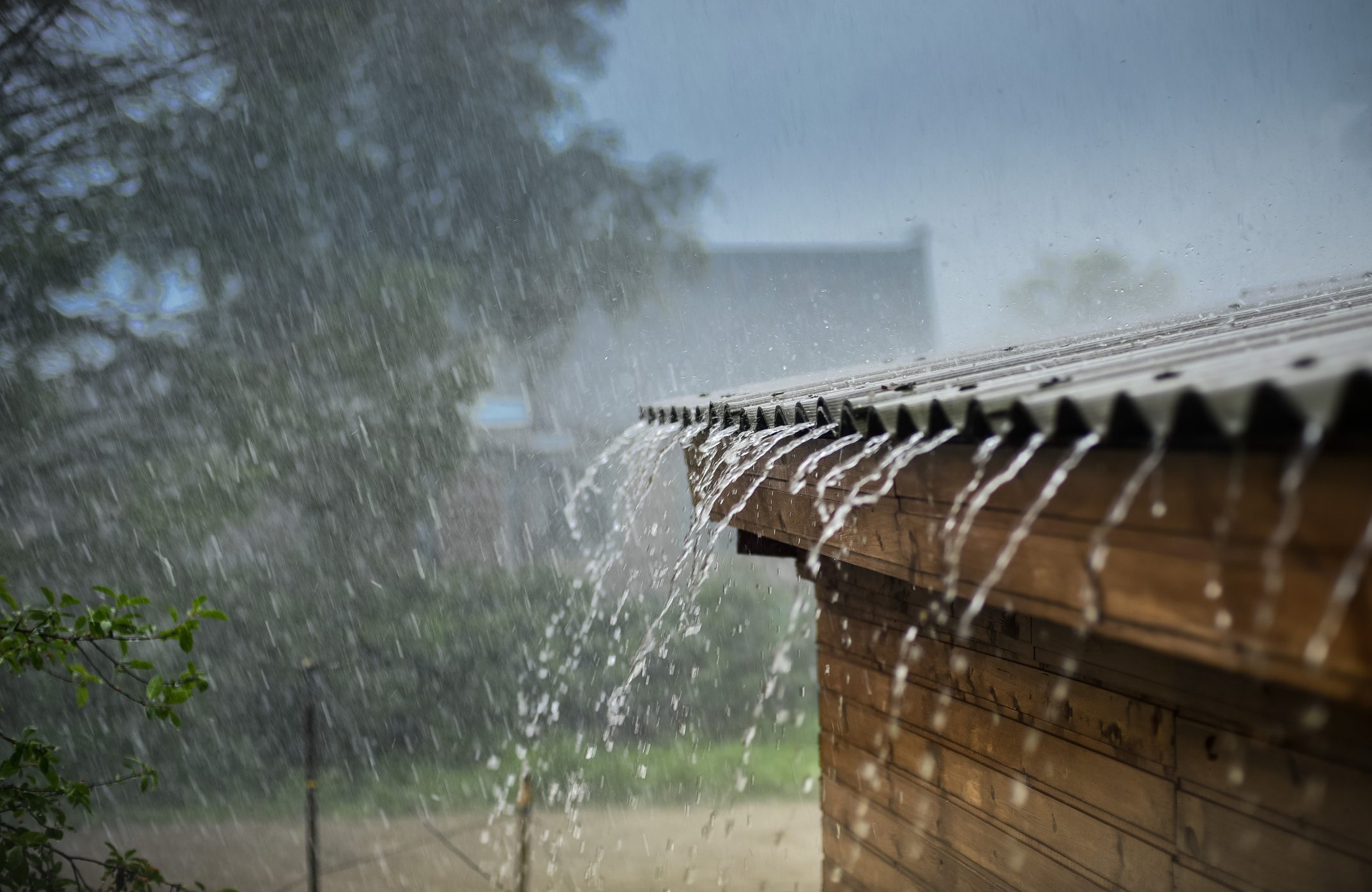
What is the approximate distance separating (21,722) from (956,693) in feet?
38.7

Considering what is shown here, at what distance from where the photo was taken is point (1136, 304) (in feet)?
81.0

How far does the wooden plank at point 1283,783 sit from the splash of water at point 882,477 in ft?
2.05

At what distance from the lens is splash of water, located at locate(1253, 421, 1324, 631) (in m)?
0.81

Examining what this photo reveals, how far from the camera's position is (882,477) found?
5.34 ft

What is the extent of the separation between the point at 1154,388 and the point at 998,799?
140 cm

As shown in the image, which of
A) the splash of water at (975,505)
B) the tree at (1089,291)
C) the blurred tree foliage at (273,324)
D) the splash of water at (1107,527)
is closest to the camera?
the splash of water at (1107,527)

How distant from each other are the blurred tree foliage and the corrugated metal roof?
1029 centimetres

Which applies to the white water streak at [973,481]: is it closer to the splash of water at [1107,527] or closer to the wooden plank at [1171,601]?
the wooden plank at [1171,601]

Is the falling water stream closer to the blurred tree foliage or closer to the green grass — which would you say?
the green grass

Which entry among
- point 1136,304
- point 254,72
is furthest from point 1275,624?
point 1136,304

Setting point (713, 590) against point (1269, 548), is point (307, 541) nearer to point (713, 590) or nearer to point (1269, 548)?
point (713, 590)

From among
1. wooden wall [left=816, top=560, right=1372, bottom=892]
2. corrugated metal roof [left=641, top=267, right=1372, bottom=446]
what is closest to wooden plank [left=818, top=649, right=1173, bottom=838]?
wooden wall [left=816, top=560, right=1372, bottom=892]

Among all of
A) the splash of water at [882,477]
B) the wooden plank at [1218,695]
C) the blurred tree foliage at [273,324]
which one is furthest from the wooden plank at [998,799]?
the blurred tree foliage at [273,324]

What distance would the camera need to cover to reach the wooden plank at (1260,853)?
1.28 meters
